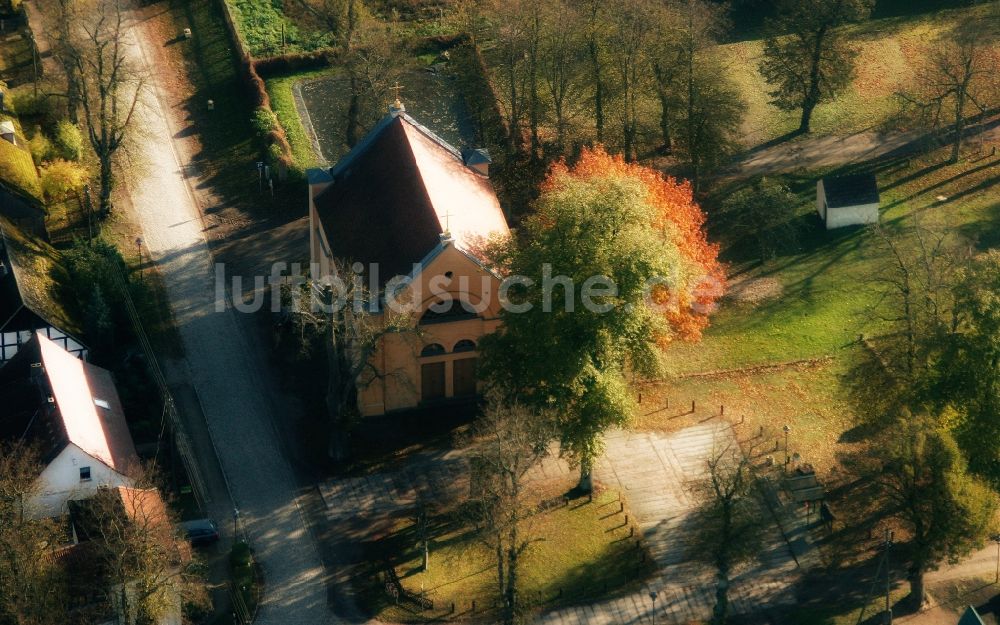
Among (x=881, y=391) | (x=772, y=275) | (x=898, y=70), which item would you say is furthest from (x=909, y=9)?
(x=881, y=391)

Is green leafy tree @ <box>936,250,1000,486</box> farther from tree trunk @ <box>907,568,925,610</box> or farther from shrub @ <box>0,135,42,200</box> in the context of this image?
shrub @ <box>0,135,42,200</box>

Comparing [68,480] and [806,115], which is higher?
[806,115]

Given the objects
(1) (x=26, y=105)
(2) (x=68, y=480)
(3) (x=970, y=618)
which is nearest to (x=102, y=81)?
(1) (x=26, y=105)

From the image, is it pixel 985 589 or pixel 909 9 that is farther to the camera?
pixel 909 9

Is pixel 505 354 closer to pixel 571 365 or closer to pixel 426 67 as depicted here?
pixel 571 365

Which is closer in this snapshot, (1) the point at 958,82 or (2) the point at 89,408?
(2) the point at 89,408

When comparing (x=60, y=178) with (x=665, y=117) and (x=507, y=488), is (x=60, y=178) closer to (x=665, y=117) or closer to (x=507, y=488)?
(x=665, y=117)

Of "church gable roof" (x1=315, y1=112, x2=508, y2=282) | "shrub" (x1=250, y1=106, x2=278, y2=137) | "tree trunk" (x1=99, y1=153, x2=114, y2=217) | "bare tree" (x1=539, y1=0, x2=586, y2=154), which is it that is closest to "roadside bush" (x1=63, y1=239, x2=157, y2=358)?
"tree trunk" (x1=99, y1=153, x2=114, y2=217)
